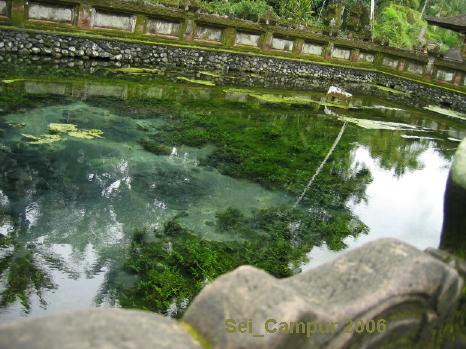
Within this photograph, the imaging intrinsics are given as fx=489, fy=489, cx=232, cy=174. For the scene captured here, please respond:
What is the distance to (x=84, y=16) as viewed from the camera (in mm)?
14867

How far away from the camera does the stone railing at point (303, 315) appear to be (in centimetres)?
185

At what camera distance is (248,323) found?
6.52 feet

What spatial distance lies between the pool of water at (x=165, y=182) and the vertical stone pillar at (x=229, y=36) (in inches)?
247

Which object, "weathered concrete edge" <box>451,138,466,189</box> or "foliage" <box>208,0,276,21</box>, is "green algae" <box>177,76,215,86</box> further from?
"weathered concrete edge" <box>451,138,466,189</box>

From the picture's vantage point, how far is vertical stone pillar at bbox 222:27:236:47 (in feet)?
60.5

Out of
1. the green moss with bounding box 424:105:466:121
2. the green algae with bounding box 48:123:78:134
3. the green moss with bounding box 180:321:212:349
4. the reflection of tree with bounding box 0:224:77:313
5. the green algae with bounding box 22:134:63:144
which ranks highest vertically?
the green moss with bounding box 180:321:212:349

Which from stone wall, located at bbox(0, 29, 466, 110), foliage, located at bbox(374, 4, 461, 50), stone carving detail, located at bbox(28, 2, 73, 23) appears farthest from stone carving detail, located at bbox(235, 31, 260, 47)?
foliage, located at bbox(374, 4, 461, 50)

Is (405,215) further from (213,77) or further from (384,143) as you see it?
(213,77)

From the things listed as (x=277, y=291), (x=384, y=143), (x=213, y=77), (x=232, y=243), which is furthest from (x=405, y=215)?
(x=213, y=77)

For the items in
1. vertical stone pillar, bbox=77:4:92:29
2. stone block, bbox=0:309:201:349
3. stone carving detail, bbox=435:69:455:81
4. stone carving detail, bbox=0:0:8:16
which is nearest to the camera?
stone block, bbox=0:309:201:349

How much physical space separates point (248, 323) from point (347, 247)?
450 centimetres

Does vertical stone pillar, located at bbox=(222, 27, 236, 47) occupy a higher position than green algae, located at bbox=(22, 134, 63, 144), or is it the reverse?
vertical stone pillar, located at bbox=(222, 27, 236, 47)

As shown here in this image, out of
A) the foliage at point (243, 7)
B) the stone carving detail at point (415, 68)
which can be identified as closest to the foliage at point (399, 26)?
the stone carving detail at point (415, 68)

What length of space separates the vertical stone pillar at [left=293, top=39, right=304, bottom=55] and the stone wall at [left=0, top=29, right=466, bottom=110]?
478 mm
